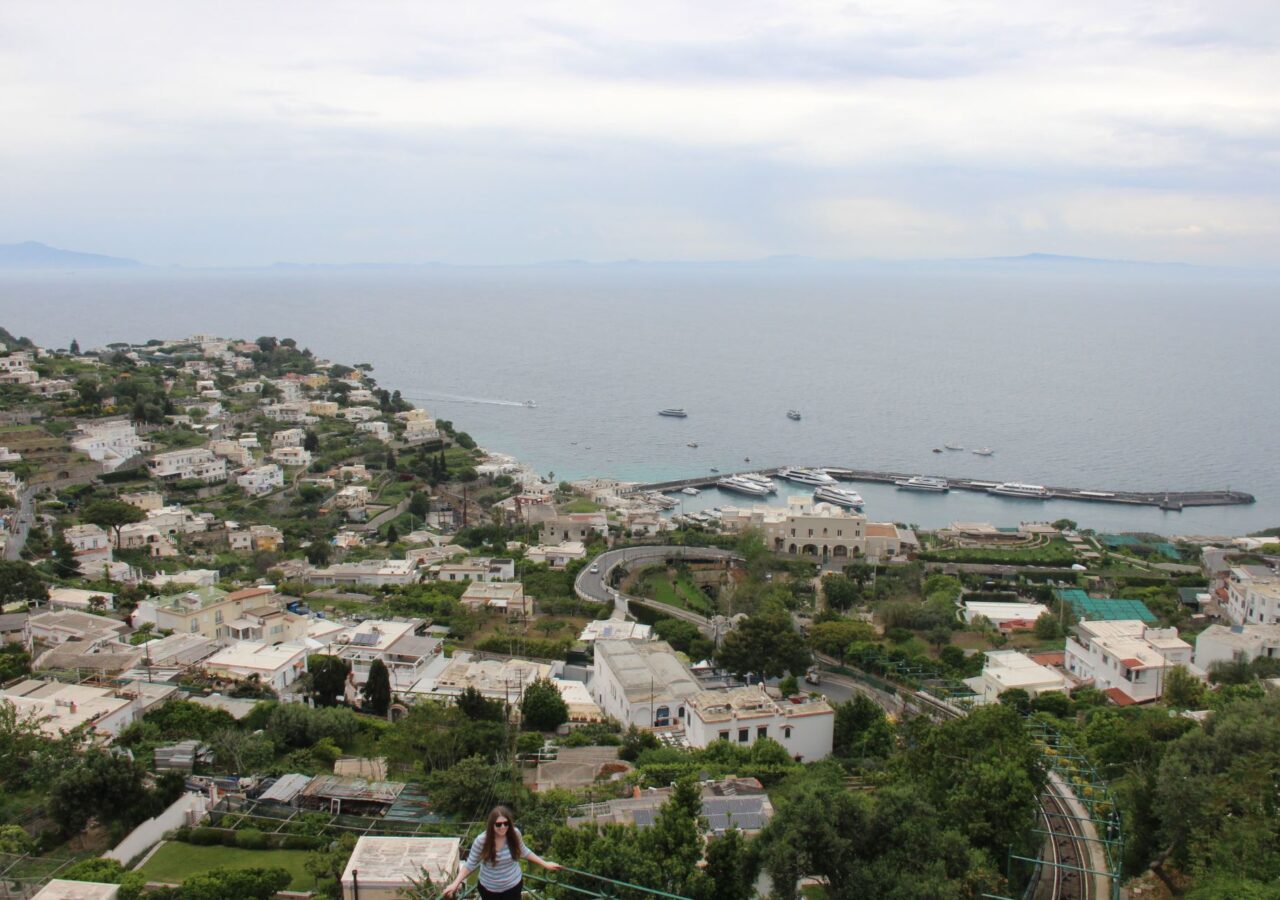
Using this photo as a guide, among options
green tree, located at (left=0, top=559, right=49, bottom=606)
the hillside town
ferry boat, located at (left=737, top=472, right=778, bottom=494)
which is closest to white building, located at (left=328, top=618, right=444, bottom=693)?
the hillside town

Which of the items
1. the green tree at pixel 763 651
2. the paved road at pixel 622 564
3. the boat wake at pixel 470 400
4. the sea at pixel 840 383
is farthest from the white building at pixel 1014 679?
the boat wake at pixel 470 400

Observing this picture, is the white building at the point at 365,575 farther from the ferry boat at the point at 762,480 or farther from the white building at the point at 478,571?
the ferry boat at the point at 762,480

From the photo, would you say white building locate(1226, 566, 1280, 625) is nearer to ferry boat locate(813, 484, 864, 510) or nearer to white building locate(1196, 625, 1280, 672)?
white building locate(1196, 625, 1280, 672)

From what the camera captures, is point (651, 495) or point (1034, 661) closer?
point (1034, 661)

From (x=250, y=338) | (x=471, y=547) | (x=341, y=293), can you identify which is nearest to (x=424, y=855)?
(x=471, y=547)

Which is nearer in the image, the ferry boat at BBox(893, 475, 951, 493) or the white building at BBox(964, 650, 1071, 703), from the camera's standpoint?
the white building at BBox(964, 650, 1071, 703)

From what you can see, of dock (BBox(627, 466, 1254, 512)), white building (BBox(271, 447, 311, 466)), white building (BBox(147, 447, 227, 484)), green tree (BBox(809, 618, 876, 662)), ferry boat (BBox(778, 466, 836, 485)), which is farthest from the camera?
Result: ferry boat (BBox(778, 466, 836, 485))

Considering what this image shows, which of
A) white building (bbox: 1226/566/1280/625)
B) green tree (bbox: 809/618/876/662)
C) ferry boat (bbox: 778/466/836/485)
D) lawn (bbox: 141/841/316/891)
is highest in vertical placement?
white building (bbox: 1226/566/1280/625)

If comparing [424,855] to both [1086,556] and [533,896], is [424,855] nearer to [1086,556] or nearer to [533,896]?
[533,896]
